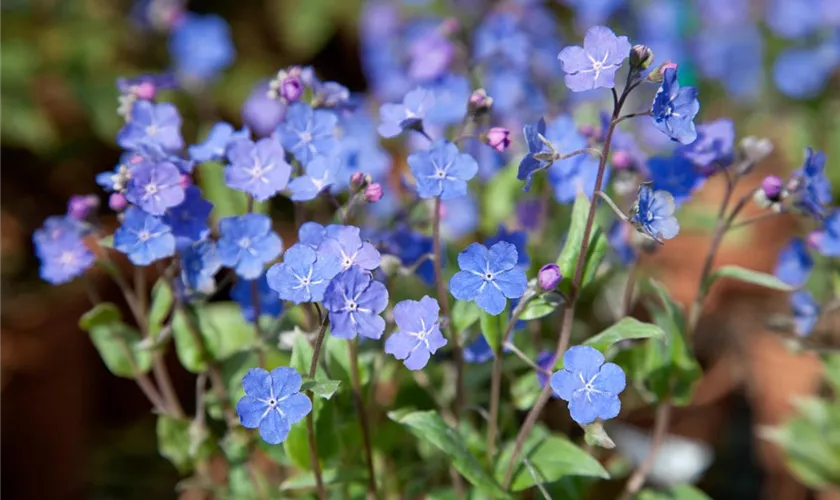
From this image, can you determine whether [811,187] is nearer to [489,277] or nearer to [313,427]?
[489,277]

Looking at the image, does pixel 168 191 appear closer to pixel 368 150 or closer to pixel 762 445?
pixel 368 150

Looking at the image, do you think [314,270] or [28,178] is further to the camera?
[28,178]

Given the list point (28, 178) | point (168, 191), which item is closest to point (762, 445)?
point (168, 191)

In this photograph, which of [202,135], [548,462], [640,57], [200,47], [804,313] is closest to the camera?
[640,57]

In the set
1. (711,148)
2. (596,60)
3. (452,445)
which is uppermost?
(596,60)

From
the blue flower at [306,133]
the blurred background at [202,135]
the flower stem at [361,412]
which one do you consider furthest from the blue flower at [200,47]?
the flower stem at [361,412]

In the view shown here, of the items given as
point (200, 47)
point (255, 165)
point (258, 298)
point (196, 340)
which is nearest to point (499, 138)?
point (255, 165)
